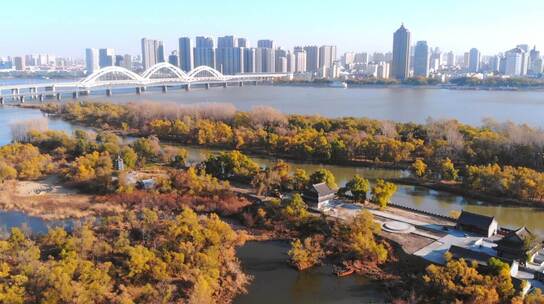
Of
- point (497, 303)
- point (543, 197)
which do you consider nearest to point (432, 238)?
point (497, 303)

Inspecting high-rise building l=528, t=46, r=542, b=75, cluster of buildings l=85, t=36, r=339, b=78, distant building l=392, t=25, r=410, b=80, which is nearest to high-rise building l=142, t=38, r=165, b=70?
cluster of buildings l=85, t=36, r=339, b=78

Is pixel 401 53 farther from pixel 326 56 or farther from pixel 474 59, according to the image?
pixel 474 59

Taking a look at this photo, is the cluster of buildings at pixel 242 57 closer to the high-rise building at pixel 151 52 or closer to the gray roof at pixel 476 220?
the high-rise building at pixel 151 52

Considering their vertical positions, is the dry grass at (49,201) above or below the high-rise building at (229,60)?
below

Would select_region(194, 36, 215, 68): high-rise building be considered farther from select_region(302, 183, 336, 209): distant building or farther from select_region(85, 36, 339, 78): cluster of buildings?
select_region(302, 183, 336, 209): distant building

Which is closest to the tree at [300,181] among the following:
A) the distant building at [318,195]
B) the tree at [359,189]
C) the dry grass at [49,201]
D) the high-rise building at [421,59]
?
the distant building at [318,195]

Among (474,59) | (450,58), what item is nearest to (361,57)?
(450,58)

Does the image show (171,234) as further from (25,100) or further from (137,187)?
(25,100)
